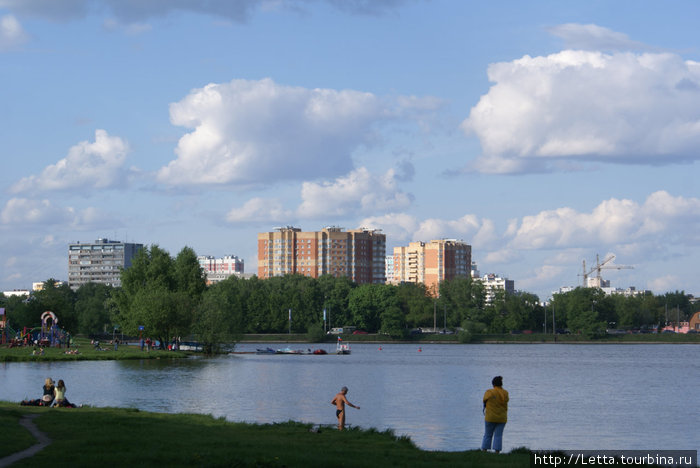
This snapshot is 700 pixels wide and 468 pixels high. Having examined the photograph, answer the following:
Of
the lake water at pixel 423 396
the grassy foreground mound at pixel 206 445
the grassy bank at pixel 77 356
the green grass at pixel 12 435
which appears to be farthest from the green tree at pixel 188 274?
the green grass at pixel 12 435

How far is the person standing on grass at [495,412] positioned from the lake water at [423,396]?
9035 millimetres

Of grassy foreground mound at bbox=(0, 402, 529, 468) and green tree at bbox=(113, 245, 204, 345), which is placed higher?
green tree at bbox=(113, 245, 204, 345)

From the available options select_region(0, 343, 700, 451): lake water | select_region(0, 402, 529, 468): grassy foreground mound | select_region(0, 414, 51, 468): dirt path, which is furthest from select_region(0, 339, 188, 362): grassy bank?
select_region(0, 414, 51, 468): dirt path

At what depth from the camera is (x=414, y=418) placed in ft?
168

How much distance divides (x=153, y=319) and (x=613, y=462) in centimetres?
9508

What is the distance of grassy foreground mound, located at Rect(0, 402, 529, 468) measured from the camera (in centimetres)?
2338

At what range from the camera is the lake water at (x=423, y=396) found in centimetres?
4578

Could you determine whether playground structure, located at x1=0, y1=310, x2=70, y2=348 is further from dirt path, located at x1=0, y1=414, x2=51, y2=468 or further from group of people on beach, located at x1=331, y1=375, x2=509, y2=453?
group of people on beach, located at x1=331, y1=375, x2=509, y2=453

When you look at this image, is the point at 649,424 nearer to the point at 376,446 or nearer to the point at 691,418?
the point at 691,418

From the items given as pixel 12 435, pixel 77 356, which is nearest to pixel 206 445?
pixel 12 435

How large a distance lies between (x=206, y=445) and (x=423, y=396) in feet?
137

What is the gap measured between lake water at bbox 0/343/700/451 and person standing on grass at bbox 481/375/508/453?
904cm

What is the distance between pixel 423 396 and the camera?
221 feet

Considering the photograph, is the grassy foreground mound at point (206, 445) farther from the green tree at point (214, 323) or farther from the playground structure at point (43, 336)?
the playground structure at point (43, 336)
